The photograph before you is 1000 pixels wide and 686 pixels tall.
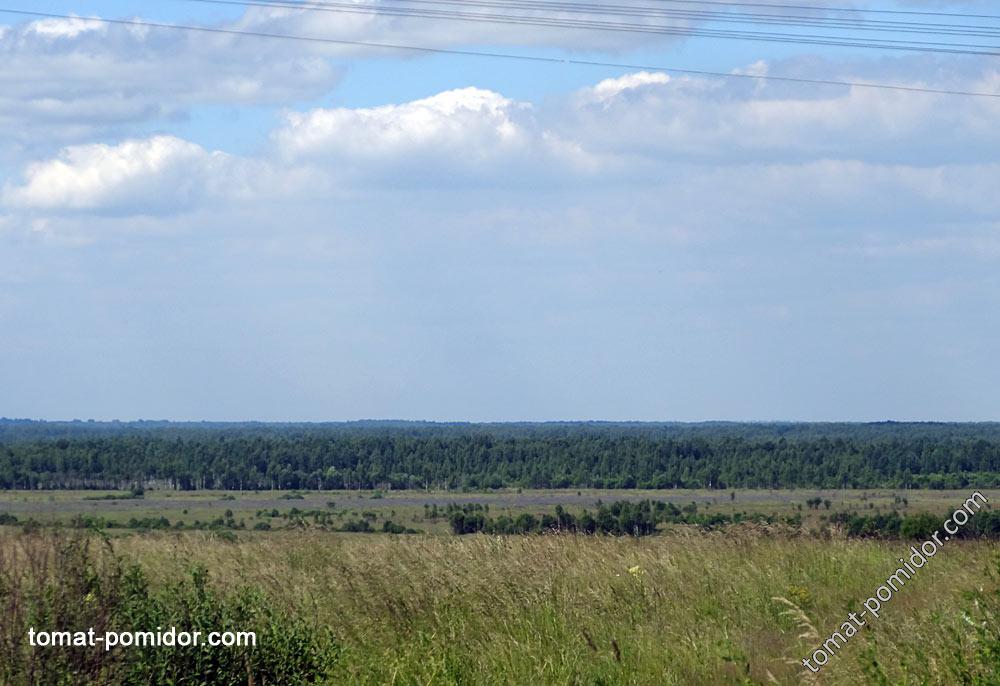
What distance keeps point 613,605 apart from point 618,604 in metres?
0.07

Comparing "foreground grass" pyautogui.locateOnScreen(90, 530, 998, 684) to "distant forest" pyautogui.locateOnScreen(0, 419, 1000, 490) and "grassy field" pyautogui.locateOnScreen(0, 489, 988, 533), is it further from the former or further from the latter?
"distant forest" pyautogui.locateOnScreen(0, 419, 1000, 490)

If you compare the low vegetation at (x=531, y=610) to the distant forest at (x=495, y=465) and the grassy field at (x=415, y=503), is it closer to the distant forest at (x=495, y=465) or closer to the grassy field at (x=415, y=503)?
the grassy field at (x=415, y=503)

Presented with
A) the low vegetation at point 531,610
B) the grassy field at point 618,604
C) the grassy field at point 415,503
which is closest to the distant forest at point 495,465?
the grassy field at point 415,503

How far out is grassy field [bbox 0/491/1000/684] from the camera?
8.18 meters

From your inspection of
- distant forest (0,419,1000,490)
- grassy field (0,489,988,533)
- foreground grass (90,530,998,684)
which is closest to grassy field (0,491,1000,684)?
foreground grass (90,530,998,684)

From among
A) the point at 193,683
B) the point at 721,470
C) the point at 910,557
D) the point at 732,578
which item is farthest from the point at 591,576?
the point at 721,470

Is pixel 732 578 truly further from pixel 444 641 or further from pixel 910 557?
pixel 444 641

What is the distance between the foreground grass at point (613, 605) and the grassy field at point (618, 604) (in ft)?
0.07

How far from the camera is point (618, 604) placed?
34.6 ft

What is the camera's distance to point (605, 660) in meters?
8.59

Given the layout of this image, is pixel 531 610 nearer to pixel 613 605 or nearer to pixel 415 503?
pixel 613 605

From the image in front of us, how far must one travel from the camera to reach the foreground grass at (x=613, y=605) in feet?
27.1

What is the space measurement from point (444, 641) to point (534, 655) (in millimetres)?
895

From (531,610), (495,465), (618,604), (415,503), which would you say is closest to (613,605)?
(618,604)
